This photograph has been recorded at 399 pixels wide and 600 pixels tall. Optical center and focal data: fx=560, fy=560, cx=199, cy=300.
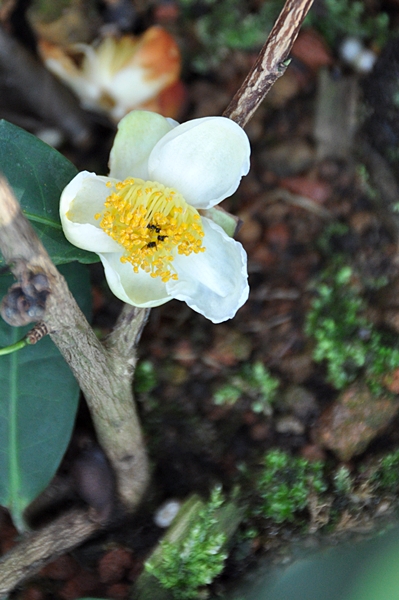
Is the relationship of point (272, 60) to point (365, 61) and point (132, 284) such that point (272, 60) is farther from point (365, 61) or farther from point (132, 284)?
point (365, 61)

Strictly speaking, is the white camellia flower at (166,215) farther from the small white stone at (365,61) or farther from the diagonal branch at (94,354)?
the small white stone at (365,61)

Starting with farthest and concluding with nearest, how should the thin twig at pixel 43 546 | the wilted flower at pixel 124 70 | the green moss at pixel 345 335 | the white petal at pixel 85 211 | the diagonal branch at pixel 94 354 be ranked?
the wilted flower at pixel 124 70 → the green moss at pixel 345 335 → the thin twig at pixel 43 546 → the white petal at pixel 85 211 → the diagonal branch at pixel 94 354

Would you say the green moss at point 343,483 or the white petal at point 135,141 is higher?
the white petal at point 135,141

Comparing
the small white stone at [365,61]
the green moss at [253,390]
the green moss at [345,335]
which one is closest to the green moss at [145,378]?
the green moss at [253,390]

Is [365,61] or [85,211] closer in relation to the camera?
[85,211]

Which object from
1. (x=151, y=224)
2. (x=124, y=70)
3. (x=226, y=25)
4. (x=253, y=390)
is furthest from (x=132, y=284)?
(x=226, y=25)

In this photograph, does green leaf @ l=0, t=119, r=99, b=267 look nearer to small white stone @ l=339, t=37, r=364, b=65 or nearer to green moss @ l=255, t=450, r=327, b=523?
green moss @ l=255, t=450, r=327, b=523
